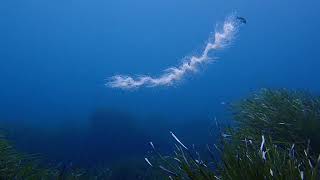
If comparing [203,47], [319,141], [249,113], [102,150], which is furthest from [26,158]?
[102,150]

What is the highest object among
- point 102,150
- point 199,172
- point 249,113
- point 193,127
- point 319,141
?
point 193,127

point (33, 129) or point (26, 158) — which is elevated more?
point (33, 129)

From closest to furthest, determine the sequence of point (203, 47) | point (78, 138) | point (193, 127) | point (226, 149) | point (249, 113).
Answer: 1. point (226, 149)
2. point (249, 113)
3. point (203, 47)
4. point (78, 138)
5. point (193, 127)

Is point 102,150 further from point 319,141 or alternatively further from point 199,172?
point 199,172

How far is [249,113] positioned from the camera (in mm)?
5090

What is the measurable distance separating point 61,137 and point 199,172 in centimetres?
1452

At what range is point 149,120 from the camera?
1748cm

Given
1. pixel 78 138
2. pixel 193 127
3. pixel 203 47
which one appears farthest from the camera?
pixel 193 127

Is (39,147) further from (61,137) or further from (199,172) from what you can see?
(199,172)

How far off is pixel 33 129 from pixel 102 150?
12.5ft

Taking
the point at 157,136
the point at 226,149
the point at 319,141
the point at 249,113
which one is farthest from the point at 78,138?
the point at 226,149

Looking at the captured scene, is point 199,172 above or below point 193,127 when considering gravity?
below

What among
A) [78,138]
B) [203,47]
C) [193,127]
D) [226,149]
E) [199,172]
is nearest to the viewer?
[199,172]

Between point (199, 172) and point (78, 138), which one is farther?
point (78, 138)
